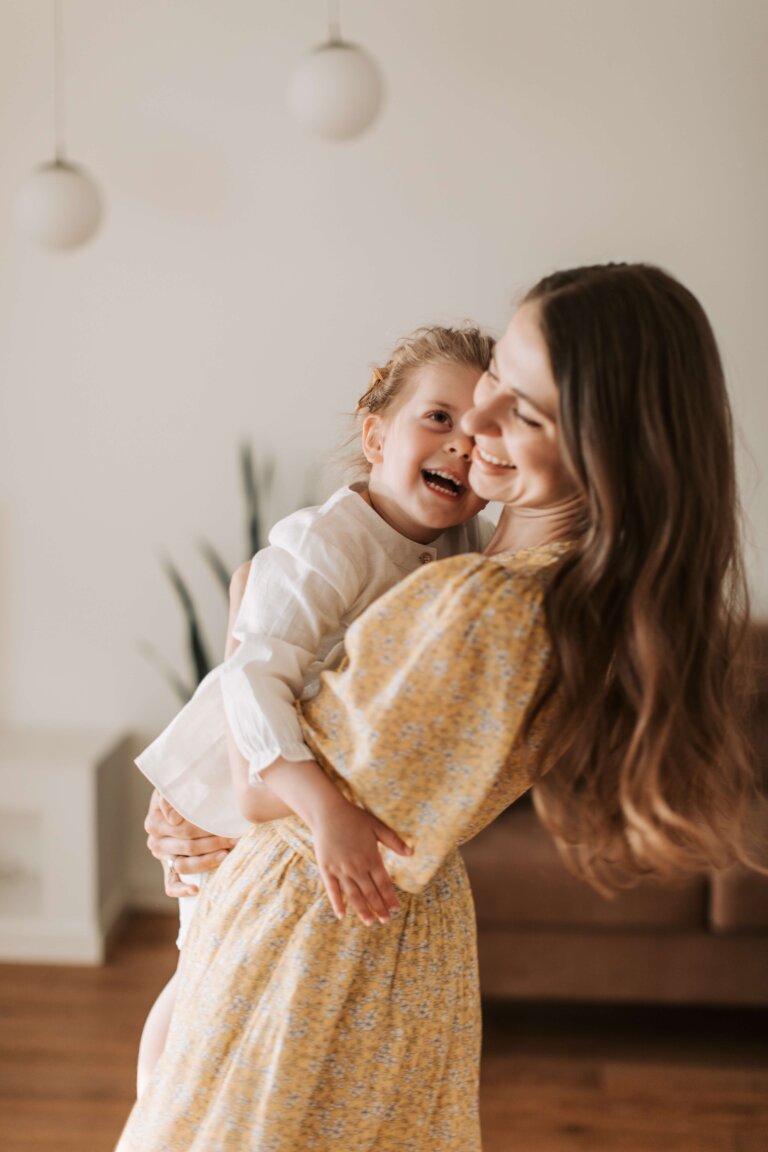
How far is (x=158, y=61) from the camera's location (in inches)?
136

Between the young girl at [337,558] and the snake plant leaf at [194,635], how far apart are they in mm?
2028

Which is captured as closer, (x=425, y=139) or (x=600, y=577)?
(x=600, y=577)

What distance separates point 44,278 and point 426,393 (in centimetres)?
265

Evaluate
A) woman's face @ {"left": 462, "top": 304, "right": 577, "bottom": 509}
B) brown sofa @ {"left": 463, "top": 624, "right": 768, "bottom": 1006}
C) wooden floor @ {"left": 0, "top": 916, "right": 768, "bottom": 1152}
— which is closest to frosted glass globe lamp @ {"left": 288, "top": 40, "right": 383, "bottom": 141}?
brown sofa @ {"left": 463, "top": 624, "right": 768, "bottom": 1006}

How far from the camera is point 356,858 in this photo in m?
0.96

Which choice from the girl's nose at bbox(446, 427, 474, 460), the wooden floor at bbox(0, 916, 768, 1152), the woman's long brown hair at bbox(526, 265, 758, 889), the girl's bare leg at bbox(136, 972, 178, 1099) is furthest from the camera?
the wooden floor at bbox(0, 916, 768, 1152)

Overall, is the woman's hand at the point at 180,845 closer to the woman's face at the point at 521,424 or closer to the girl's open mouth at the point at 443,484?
the girl's open mouth at the point at 443,484

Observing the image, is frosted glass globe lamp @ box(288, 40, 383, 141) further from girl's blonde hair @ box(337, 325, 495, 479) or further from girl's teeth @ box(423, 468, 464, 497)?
girl's teeth @ box(423, 468, 464, 497)

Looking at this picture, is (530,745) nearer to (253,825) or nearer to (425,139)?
(253,825)

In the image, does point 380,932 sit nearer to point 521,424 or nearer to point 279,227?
point 521,424

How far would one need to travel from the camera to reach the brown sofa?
2.81m

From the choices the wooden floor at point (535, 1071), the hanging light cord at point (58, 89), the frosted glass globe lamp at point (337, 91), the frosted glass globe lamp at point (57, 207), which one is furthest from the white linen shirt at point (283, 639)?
the hanging light cord at point (58, 89)

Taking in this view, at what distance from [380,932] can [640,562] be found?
0.39 meters

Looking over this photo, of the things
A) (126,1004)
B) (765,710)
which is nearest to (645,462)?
(765,710)
